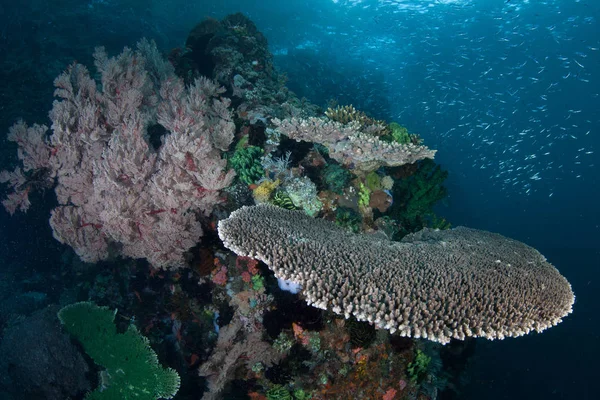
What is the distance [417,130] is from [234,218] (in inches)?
2262

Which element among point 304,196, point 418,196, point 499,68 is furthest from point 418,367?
point 499,68

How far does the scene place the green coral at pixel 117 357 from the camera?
5.32 m

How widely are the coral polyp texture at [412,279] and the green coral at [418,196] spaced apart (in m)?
3.08

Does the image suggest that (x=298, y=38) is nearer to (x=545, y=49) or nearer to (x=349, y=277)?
(x=545, y=49)

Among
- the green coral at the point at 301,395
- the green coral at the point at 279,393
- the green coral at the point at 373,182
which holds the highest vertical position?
the green coral at the point at 373,182

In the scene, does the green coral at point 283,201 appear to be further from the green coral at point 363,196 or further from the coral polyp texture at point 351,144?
the green coral at point 363,196

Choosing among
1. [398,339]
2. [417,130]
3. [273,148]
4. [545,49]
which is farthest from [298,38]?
[398,339]

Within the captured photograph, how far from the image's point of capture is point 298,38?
47.1 metres

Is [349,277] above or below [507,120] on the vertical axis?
below

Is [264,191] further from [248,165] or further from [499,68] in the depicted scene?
[499,68]

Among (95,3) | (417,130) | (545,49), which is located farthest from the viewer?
(417,130)

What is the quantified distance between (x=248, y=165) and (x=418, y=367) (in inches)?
200

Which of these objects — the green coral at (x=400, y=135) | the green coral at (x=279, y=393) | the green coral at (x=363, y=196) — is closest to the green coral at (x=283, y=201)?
the green coral at (x=363, y=196)

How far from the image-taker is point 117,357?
5914 millimetres
